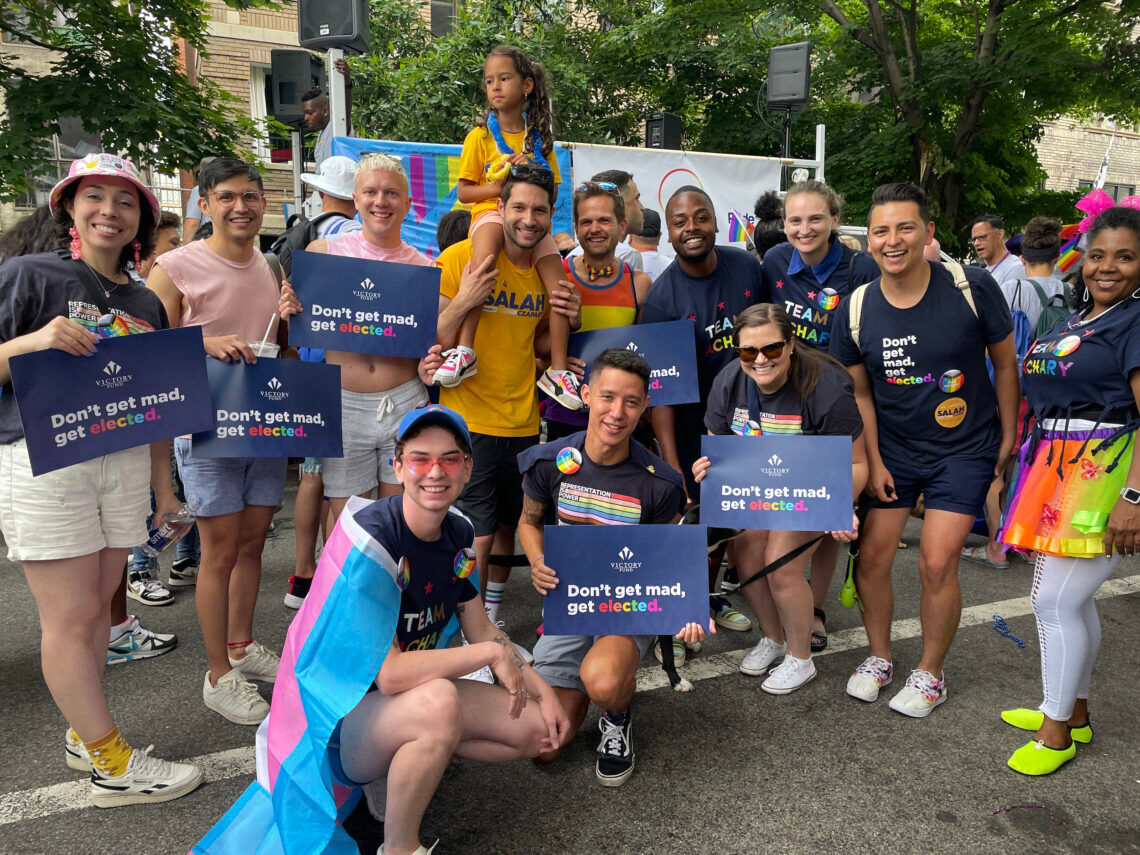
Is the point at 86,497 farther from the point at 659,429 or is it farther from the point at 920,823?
the point at 920,823

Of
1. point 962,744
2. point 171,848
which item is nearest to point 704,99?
point 962,744

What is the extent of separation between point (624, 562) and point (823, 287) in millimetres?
1852

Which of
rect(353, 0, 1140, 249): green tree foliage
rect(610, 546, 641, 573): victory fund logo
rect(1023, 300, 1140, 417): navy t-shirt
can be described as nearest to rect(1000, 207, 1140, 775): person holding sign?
rect(1023, 300, 1140, 417): navy t-shirt

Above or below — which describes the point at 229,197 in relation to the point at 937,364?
above

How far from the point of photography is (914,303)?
342 centimetres

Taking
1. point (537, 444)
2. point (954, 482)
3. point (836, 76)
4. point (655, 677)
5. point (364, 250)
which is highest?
point (836, 76)

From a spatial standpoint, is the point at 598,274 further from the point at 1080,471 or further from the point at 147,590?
the point at 147,590

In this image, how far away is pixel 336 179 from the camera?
4.86 meters

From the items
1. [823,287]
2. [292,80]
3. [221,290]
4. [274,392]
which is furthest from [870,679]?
[292,80]

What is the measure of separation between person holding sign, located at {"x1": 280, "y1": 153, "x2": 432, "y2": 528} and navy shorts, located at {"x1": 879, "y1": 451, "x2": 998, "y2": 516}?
7.04ft

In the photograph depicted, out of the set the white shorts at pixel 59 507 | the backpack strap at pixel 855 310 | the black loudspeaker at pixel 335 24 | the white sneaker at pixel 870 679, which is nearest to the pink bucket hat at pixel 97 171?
the white shorts at pixel 59 507

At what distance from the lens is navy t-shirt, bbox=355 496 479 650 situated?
93.4 inches

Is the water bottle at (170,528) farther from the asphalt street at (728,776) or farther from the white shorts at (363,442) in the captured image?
the asphalt street at (728,776)

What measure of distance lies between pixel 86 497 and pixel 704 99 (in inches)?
647
